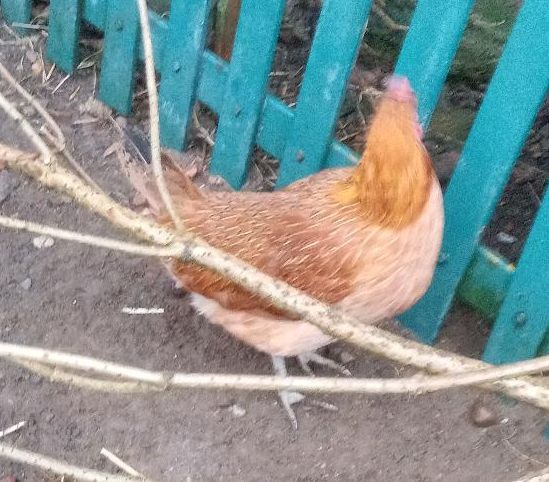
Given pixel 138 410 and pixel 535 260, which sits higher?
pixel 535 260

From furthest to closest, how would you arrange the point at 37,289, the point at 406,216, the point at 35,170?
the point at 37,289
the point at 406,216
the point at 35,170

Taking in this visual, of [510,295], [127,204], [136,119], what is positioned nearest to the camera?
[510,295]

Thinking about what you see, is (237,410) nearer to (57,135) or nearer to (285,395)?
(285,395)

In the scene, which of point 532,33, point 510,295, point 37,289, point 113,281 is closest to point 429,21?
point 532,33

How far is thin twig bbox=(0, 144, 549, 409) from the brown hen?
972 mm

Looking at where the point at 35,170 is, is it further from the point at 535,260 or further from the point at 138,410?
the point at 535,260

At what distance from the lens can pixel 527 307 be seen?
7.75 feet

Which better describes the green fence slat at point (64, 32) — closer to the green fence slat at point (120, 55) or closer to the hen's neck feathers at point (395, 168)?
the green fence slat at point (120, 55)

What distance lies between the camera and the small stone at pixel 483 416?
95.4 inches

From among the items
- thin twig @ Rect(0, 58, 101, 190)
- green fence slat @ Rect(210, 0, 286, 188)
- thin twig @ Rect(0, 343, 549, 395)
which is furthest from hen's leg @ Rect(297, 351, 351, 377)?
thin twig @ Rect(0, 343, 549, 395)

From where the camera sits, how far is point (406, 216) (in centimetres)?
200

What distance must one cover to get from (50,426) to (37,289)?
0.55m

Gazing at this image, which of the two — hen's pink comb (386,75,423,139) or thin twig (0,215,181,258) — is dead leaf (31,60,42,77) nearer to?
hen's pink comb (386,75,423,139)

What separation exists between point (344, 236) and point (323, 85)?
77cm
